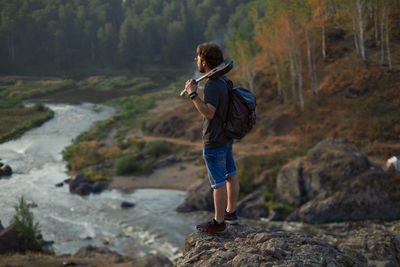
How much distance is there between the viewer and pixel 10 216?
1784 cm

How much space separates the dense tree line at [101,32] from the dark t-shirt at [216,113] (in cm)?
921

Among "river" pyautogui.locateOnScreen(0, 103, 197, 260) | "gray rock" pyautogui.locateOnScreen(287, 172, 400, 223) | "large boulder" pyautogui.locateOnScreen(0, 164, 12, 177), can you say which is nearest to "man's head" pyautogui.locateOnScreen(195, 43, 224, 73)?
"river" pyautogui.locateOnScreen(0, 103, 197, 260)

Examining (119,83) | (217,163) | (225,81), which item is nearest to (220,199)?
(217,163)

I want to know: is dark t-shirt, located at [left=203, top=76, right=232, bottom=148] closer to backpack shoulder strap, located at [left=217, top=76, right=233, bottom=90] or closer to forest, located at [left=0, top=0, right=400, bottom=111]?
backpack shoulder strap, located at [left=217, top=76, right=233, bottom=90]

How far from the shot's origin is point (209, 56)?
5.10m

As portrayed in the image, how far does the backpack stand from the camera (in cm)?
514

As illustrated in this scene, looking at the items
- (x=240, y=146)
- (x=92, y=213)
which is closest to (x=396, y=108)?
(x=240, y=146)

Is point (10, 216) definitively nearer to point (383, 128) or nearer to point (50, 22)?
point (50, 22)

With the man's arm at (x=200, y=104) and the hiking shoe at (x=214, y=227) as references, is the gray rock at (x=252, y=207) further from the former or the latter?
the man's arm at (x=200, y=104)

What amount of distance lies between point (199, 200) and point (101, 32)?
17174 mm

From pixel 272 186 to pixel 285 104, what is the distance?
1624 cm

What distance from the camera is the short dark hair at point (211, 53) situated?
5.07 metres

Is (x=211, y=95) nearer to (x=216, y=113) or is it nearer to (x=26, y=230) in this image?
(x=216, y=113)

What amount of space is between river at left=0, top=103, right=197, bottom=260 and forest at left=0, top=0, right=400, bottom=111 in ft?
10.3
